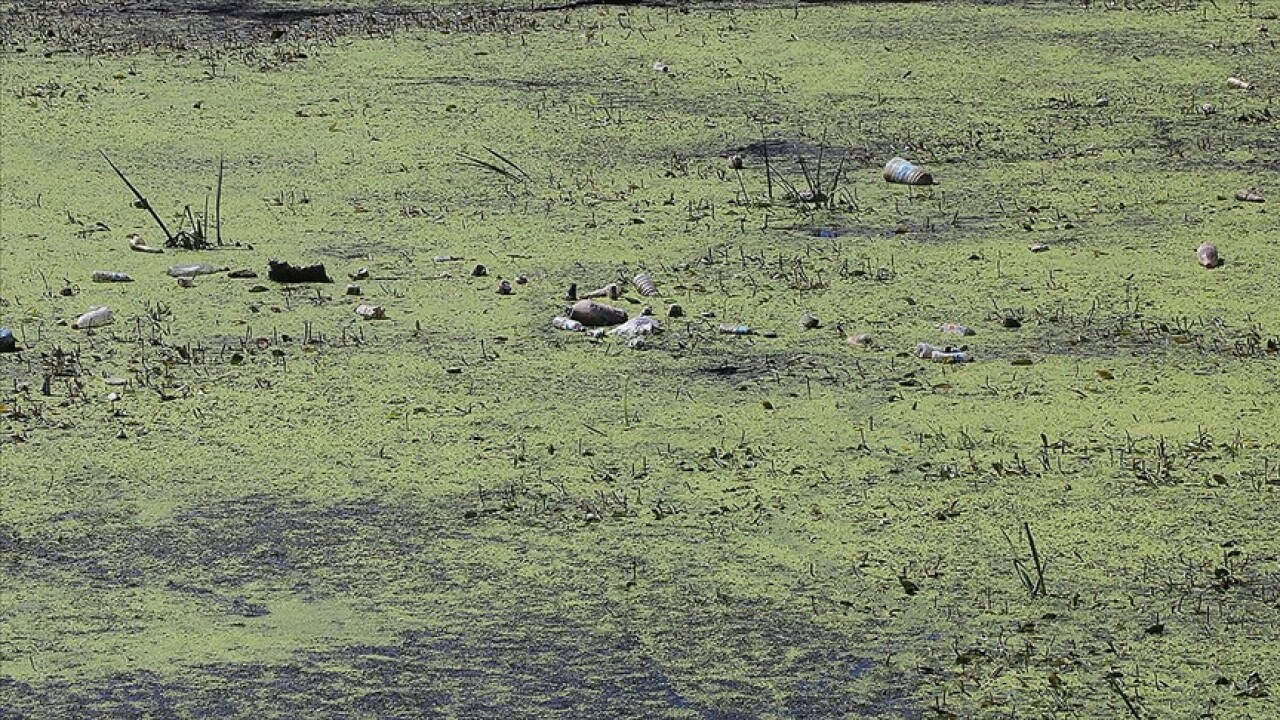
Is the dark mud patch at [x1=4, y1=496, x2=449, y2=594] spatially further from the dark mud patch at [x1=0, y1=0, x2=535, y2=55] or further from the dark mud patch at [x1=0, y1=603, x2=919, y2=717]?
the dark mud patch at [x1=0, y1=0, x2=535, y2=55]

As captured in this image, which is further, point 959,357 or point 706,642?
point 959,357

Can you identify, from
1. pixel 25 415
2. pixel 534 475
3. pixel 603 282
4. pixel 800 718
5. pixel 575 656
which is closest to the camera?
pixel 800 718

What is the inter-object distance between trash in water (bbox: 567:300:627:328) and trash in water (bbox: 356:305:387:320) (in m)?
0.38

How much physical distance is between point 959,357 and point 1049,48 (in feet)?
8.92

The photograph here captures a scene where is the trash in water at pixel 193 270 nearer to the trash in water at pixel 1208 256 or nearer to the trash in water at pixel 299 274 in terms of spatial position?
the trash in water at pixel 299 274

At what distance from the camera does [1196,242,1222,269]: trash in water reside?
432cm

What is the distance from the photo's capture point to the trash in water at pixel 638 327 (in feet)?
13.1

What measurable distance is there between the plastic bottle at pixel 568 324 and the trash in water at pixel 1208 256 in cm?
133

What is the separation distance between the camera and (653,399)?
3.64 meters

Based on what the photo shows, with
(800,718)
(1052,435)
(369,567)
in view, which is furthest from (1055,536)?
(369,567)

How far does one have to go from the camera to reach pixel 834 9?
6.87 m

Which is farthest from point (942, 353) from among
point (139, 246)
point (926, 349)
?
point (139, 246)

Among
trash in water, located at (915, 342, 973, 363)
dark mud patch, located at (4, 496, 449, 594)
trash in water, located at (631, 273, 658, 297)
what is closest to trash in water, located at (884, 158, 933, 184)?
trash in water, located at (631, 273, 658, 297)

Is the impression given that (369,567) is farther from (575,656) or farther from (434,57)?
(434,57)
